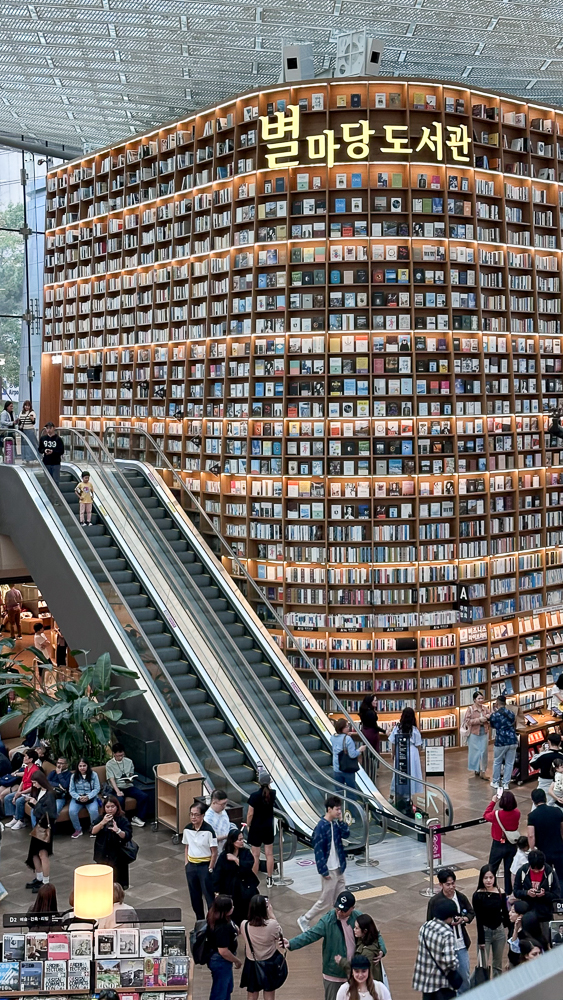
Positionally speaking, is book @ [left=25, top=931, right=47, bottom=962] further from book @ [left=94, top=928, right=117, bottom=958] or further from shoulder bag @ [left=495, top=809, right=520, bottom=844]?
shoulder bag @ [left=495, top=809, right=520, bottom=844]

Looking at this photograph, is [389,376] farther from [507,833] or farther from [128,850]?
[128,850]

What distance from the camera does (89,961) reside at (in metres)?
5.20

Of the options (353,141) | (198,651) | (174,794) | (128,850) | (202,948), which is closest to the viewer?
(202,948)

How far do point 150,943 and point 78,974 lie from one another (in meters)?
0.39

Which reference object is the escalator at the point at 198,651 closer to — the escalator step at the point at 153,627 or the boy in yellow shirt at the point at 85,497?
the escalator step at the point at 153,627

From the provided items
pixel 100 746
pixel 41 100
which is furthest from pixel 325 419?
pixel 41 100

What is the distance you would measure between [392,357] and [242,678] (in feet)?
15.0

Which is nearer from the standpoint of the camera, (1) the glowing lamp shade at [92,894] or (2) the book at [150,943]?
(2) the book at [150,943]

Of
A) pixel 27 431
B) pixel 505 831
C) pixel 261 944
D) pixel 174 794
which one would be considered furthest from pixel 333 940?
pixel 27 431

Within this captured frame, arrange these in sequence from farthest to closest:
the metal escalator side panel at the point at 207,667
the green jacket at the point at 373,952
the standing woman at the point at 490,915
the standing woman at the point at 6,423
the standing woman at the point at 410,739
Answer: the standing woman at the point at 6,423, the standing woman at the point at 410,739, the metal escalator side panel at the point at 207,667, the standing woman at the point at 490,915, the green jacket at the point at 373,952

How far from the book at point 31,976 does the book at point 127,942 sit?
1.33 ft

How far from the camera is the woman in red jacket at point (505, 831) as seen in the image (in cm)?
731

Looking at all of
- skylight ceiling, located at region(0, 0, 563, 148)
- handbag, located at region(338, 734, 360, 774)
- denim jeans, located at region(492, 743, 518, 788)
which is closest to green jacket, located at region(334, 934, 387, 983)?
handbag, located at region(338, 734, 360, 774)

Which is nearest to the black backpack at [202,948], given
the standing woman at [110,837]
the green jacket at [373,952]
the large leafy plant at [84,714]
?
the green jacket at [373,952]
